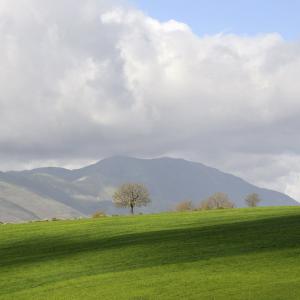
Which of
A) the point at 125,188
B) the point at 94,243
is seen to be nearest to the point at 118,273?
the point at 94,243

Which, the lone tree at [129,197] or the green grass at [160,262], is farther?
the lone tree at [129,197]

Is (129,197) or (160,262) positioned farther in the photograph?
(129,197)

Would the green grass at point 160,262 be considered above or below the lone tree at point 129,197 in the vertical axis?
below

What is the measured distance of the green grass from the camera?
35.4 metres

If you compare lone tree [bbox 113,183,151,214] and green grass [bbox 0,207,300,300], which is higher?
lone tree [bbox 113,183,151,214]

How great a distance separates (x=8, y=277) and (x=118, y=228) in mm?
33451

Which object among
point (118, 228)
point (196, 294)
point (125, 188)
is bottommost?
point (196, 294)

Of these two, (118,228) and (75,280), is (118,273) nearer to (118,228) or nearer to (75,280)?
(75,280)

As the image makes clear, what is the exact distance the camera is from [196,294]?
110 feet

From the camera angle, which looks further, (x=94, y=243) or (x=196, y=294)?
(x=94, y=243)

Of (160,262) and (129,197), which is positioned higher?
(129,197)

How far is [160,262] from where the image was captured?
46.3 m

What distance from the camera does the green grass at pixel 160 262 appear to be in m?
35.4

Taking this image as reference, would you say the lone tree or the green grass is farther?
the lone tree
